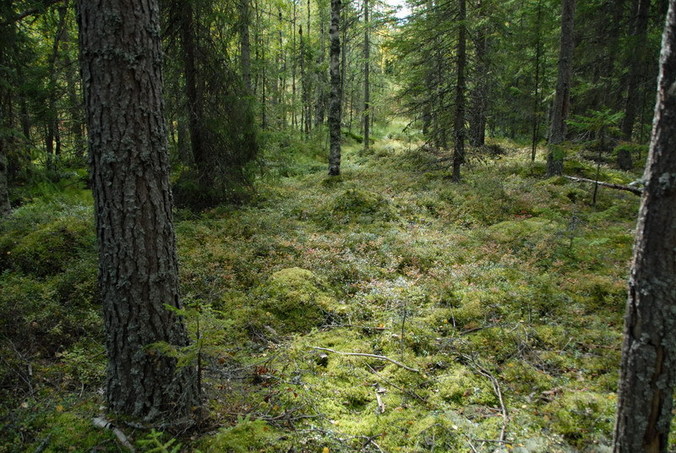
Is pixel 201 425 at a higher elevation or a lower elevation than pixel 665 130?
lower

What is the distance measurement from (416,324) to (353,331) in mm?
877

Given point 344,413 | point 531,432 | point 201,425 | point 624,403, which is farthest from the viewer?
point 344,413

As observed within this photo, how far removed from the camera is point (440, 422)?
3.47m

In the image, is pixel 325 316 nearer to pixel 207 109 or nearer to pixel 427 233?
pixel 427 233

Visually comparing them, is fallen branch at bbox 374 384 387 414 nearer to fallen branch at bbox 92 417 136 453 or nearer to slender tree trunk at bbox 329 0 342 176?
fallen branch at bbox 92 417 136 453

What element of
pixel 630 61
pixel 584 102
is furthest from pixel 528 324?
pixel 584 102

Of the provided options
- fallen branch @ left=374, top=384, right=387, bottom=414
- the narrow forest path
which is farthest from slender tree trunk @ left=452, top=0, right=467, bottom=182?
fallen branch @ left=374, top=384, right=387, bottom=414

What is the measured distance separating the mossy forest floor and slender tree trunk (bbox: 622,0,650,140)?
8.46 metres

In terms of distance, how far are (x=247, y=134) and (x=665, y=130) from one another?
1073 centimetres

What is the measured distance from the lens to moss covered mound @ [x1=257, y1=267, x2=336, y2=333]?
537 cm

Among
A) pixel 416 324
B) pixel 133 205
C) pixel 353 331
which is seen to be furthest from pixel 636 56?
pixel 133 205

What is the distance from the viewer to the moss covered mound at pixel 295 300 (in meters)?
5.37

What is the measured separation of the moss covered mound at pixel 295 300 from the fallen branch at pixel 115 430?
2.37 metres

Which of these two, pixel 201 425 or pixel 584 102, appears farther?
pixel 584 102
